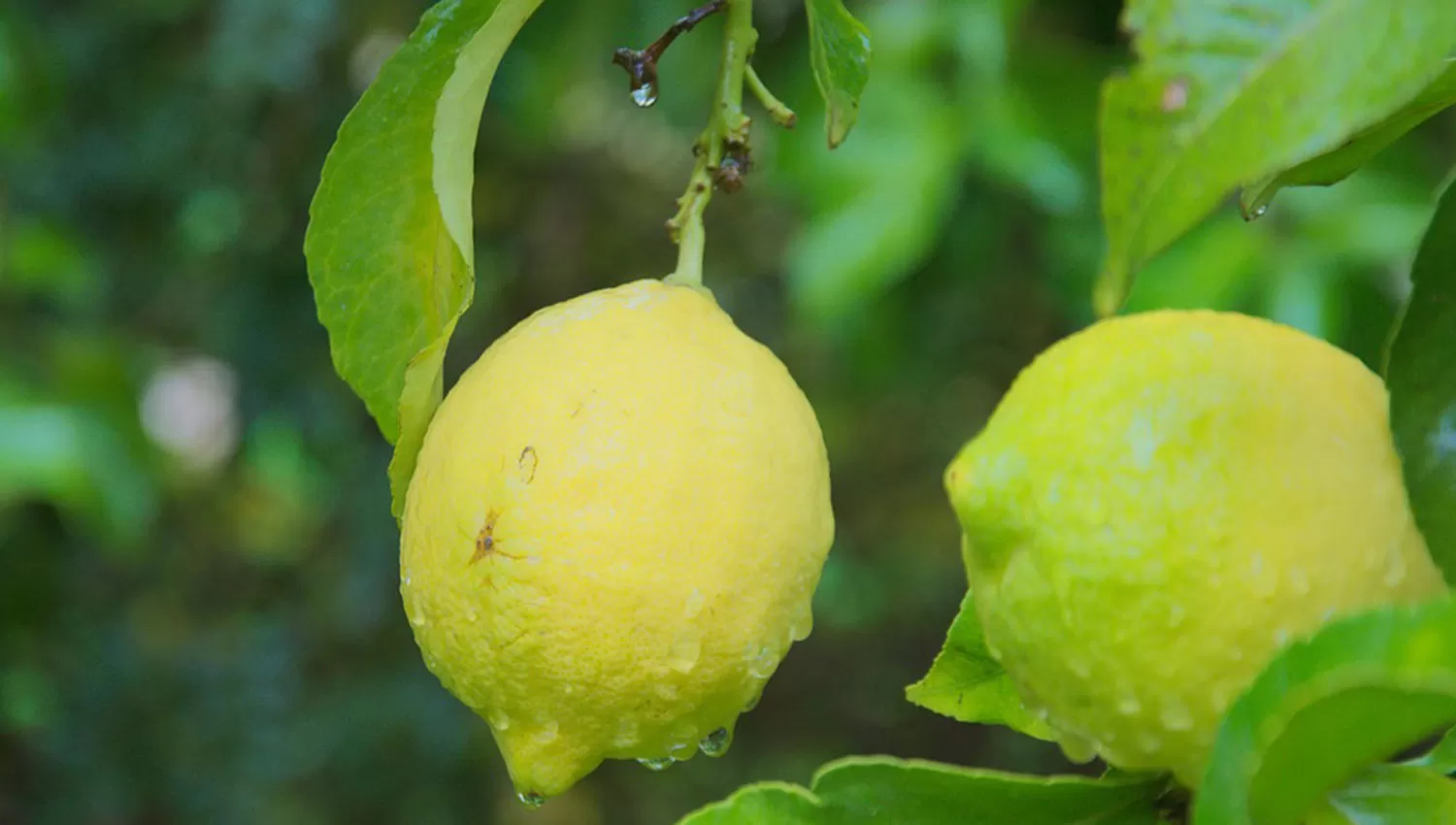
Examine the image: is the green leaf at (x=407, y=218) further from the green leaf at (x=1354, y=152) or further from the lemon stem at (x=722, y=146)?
the green leaf at (x=1354, y=152)

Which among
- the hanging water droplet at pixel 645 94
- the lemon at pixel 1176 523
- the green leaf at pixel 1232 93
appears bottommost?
the lemon at pixel 1176 523

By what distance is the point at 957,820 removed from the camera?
16.7 inches

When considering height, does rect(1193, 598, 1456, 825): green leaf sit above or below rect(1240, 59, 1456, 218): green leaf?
below

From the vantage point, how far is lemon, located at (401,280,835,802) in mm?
403

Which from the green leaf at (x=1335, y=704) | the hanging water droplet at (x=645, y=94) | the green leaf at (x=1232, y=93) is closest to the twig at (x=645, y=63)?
Result: the hanging water droplet at (x=645, y=94)

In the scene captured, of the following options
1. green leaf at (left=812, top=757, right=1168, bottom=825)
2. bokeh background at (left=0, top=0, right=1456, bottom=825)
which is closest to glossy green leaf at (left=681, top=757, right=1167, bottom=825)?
green leaf at (left=812, top=757, right=1168, bottom=825)

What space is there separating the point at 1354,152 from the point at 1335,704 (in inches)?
8.2

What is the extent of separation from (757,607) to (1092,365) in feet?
0.40

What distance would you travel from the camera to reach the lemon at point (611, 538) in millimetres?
403

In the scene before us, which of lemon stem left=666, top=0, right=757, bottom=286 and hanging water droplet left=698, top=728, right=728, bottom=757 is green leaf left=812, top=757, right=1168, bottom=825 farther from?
lemon stem left=666, top=0, right=757, bottom=286

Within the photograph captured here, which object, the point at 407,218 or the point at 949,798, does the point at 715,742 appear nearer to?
the point at 949,798

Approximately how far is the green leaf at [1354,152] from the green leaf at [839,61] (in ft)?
0.44

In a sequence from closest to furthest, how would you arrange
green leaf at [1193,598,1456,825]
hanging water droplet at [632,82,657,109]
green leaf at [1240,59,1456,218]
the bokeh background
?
green leaf at [1193,598,1456,825]
green leaf at [1240,59,1456,218]
hanging water droplet at [632,82,657,109]
the bokeh background

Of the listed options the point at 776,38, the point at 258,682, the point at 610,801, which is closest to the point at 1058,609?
the point at 776,38
